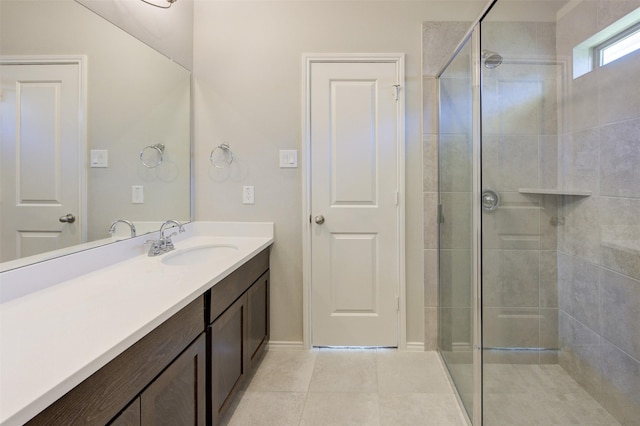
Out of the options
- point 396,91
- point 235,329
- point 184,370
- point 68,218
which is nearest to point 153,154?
point 68,218

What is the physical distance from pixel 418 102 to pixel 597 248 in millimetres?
1305

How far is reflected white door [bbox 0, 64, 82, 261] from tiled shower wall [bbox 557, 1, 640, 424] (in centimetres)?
222

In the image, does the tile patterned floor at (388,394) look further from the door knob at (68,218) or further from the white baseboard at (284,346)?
the door knob at (68,218)

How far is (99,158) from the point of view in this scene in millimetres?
1433

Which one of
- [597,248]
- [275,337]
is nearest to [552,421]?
[597,248]

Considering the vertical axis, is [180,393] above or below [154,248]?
below

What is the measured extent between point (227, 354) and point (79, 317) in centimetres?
73

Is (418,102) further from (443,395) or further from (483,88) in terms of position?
(443,395)

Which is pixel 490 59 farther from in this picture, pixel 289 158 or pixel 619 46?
pixel 289 158

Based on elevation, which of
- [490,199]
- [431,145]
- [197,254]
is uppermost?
[431,145]

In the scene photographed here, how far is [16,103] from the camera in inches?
41.6

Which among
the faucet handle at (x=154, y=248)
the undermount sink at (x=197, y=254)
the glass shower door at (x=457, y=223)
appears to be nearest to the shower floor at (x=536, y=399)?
the glass shower door at (x=457, y=223)

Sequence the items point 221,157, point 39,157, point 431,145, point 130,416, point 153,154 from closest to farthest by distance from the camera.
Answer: point 130,416, point 39,157, point 153,154, point 431,145, point 221,157

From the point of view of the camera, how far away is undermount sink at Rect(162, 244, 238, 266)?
1.69 metres
